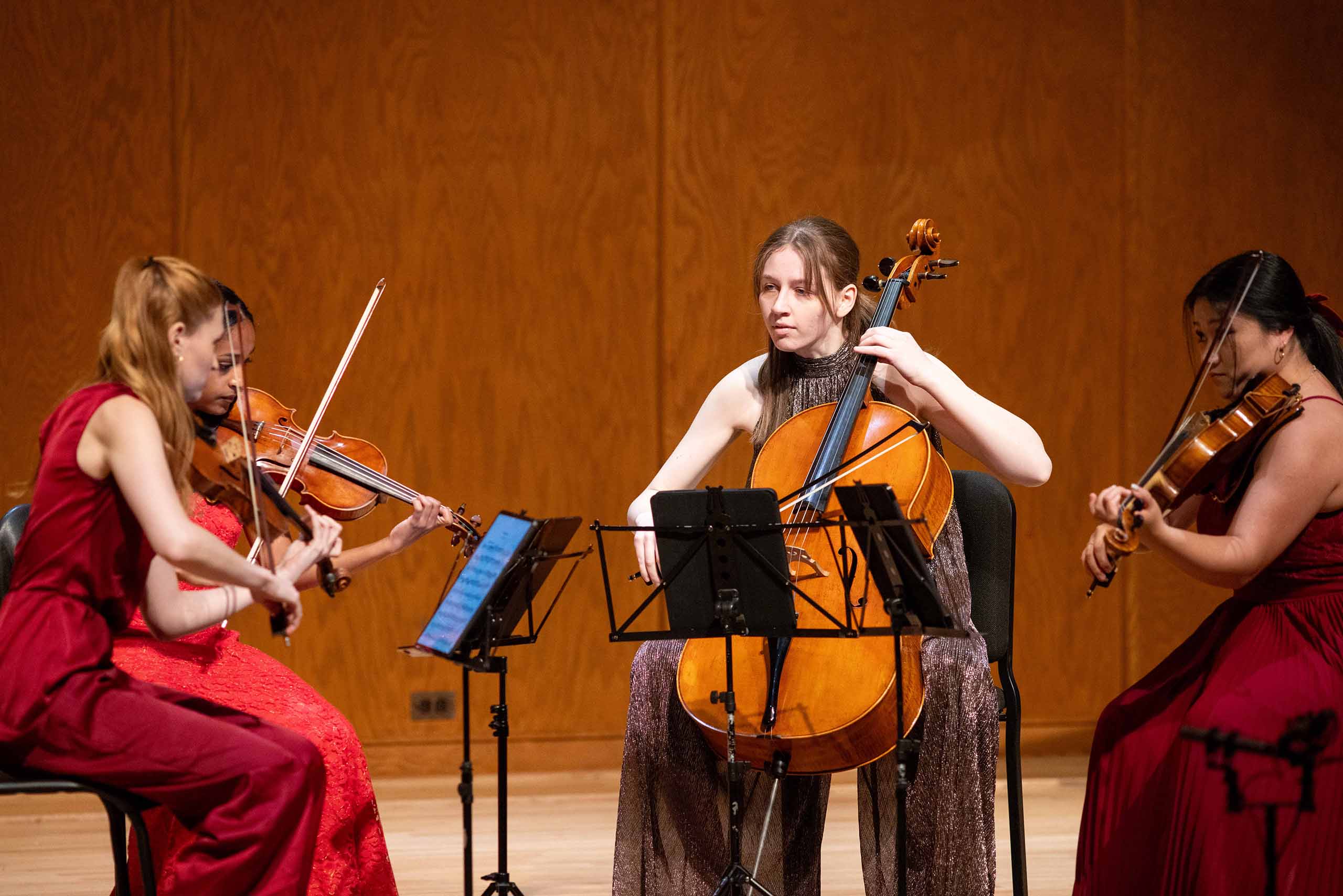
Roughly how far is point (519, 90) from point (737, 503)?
253 cm

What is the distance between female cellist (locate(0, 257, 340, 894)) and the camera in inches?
77.0

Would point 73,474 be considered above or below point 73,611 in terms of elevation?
above

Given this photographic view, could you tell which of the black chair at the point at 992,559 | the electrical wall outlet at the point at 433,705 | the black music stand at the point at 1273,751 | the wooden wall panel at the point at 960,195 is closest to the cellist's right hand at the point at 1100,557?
the black music stand at the point at 1273,751

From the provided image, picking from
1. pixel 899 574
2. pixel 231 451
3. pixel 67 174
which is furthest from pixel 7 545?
pixel 67 174

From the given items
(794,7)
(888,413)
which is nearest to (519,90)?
(794,7)

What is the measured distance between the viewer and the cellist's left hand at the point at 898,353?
246 cm

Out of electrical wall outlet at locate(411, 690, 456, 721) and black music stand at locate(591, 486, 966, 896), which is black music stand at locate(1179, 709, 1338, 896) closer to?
black music stand at locate(591, 486, 966, 896)

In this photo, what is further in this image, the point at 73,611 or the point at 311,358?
the point at 311,358

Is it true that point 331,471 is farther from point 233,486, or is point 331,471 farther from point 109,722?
point 109,722

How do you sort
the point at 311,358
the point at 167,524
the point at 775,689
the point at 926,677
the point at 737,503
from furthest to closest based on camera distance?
the point at 311,358, the point at 926,677, the point at 775,689, the point at 737,503, the point at 167,524

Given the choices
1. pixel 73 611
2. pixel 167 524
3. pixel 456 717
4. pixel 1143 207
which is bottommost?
pixel 456 717

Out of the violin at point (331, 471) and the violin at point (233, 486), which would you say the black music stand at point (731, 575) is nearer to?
the violin at point (233, 486)

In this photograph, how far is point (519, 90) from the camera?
4.29 meters

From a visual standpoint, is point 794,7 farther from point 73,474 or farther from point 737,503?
point 73,474
